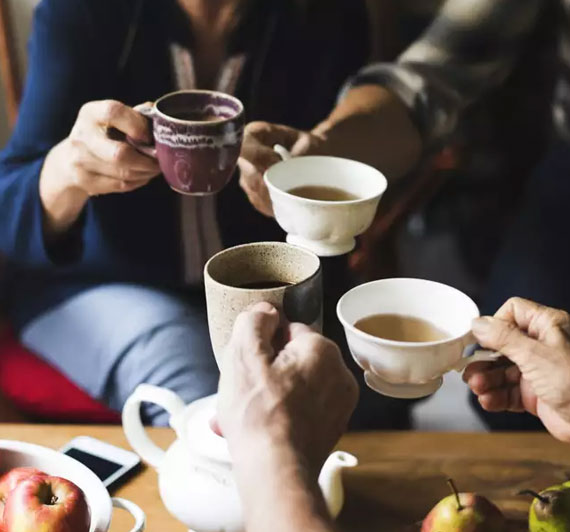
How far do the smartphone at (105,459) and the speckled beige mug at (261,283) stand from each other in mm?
287

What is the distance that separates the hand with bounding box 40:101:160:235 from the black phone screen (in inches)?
14.0

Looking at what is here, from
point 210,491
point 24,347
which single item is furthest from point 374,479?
point 24,347

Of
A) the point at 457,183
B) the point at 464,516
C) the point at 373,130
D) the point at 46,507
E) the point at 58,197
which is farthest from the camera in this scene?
the point at 457,183

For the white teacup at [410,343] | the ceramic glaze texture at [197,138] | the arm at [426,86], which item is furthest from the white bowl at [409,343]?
the arm at [426,86]

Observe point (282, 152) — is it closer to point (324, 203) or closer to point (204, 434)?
point (324, 203)

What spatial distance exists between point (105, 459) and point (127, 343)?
31 centimetres

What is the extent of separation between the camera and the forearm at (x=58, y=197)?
1.23m

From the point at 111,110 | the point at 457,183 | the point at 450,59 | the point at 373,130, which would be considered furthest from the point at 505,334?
the point at 457,183

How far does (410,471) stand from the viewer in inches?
39.1

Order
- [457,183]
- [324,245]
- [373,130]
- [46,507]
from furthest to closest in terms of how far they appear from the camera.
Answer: [457,183] → [373,130] → [324,245] → [46,507]

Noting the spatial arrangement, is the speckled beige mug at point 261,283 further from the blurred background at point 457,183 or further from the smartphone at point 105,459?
the blurred background at point 457,183

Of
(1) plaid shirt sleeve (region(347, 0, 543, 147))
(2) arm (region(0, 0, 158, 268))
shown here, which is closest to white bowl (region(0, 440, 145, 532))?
(2) arm (region(0, 0, 158, 268))

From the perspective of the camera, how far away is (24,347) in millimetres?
1374

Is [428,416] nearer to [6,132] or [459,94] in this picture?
[459,94]
